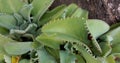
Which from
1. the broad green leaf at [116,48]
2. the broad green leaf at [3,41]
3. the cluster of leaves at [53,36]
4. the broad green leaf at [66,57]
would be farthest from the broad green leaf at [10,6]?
the broad green leaf at [116,48]

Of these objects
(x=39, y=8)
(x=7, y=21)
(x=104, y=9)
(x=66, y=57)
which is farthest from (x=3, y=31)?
(x=104, y=9)

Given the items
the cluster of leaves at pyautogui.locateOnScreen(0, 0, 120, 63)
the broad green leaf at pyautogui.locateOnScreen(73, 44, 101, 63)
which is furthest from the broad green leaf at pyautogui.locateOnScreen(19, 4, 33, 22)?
the broad green leaf at pyautogui.locateOnScreen(73, 44, 101, 63)

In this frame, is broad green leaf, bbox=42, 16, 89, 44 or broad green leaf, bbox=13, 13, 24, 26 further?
broad green leaf, bbox=13, 13, 24, 26

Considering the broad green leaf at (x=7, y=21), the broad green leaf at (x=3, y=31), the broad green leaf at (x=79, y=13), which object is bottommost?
the broad green leaf at (x=3, y=31)

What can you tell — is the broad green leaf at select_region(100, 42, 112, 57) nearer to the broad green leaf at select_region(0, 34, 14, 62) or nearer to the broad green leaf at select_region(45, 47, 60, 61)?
the broad green leaf at select_region(45, 47, 60, 61)

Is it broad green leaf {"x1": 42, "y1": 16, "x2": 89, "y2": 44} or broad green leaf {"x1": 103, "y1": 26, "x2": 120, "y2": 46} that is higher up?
broad green leaf {"x1": 42, "y1": 16, "x2": 89, "y2": 44}

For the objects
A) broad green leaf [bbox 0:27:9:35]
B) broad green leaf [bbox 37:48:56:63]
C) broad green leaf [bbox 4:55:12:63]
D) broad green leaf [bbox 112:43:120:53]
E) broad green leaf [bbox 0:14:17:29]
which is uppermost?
broad green leaf [bbox 0:14:17:29]

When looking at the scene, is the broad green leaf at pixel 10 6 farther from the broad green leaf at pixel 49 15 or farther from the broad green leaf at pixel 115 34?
the broad green leaf at pixel 115 34
